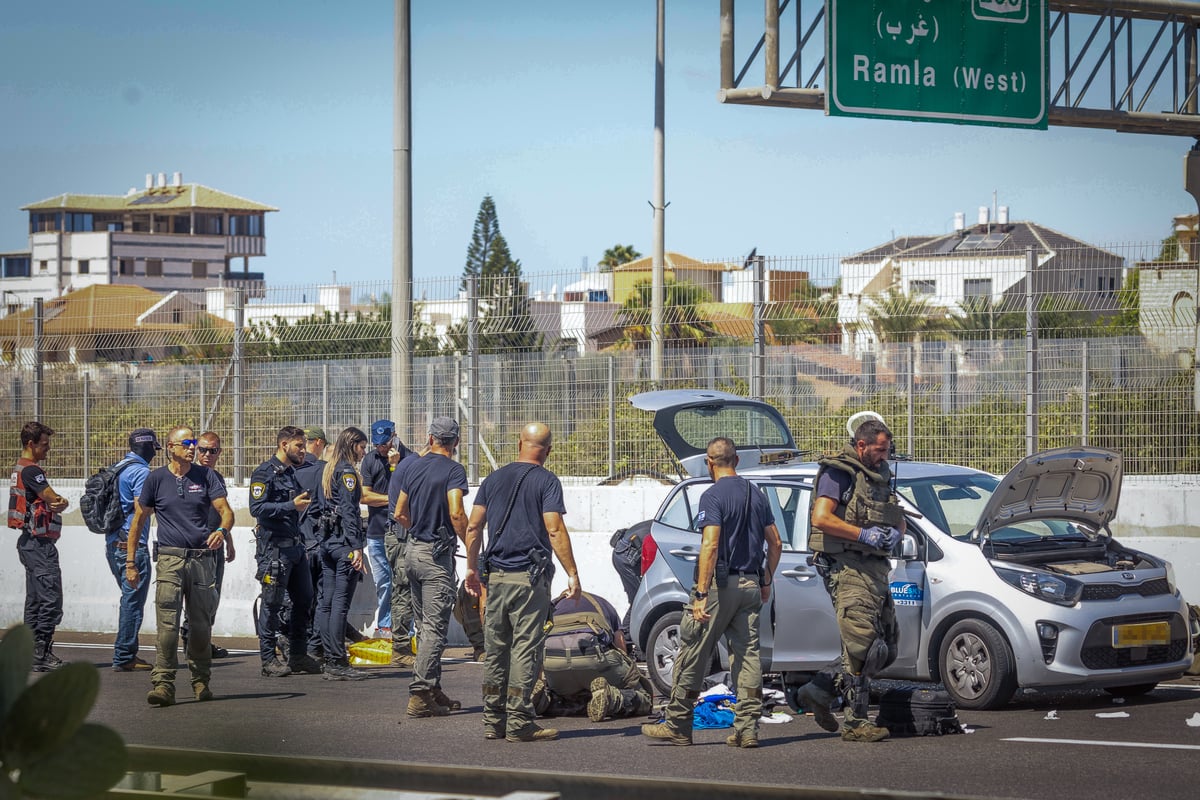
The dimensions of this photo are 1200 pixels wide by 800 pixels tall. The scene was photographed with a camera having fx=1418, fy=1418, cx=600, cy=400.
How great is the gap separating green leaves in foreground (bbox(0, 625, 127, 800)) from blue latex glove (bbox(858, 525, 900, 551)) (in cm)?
704

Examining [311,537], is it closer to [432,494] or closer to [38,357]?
[432,494]

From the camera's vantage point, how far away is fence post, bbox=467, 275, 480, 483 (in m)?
15.1

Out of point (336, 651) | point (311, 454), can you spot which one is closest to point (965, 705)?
point (336, 651)

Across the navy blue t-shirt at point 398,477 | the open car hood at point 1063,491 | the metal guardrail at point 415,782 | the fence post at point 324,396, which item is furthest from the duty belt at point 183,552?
the metal guardrail at point 415,782

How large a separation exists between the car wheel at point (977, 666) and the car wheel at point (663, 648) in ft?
6.18

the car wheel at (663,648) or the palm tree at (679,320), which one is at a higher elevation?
the palm tree at (679,320)

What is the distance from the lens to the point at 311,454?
12.6 metres

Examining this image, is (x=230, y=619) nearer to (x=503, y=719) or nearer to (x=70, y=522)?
(x=70, y=522)

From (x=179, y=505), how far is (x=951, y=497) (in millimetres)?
5390

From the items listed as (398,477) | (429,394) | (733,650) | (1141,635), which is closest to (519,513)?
(733,650)

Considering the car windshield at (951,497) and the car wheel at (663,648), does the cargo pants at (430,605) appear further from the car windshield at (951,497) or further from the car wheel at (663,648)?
the car windshield at (951,497)

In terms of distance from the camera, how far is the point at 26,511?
11.6m

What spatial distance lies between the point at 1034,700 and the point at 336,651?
5.40 m

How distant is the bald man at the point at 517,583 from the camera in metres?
8.42
